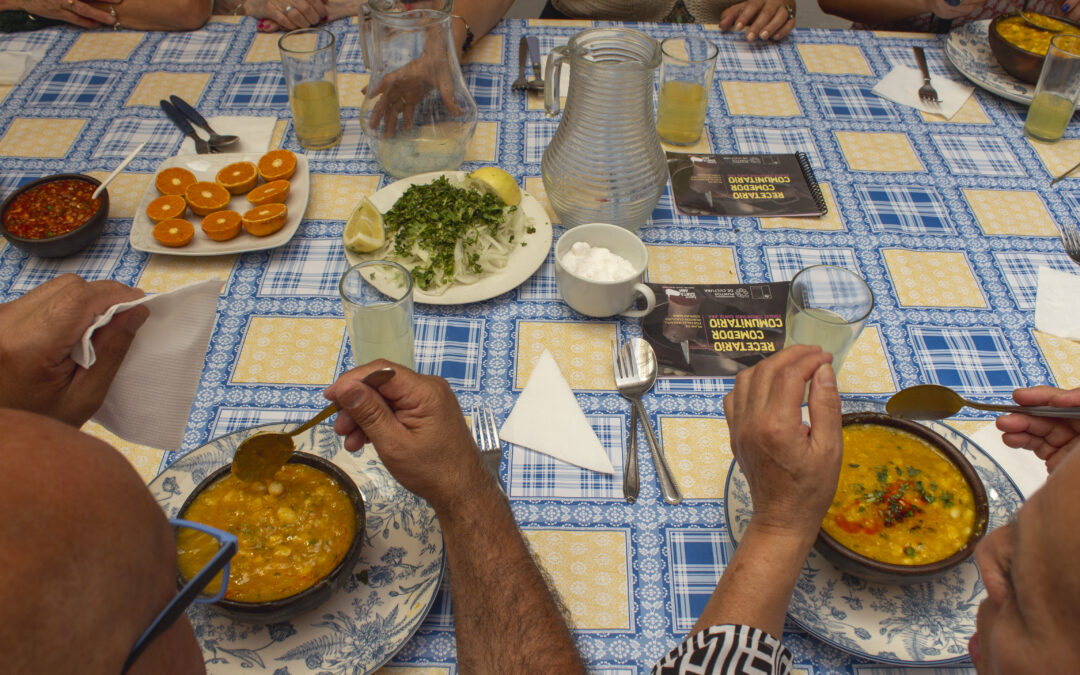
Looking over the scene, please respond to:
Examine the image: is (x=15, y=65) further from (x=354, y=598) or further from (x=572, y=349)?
(x=354, y=598)

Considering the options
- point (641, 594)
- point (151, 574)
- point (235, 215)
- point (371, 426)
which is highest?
point (151, 574)

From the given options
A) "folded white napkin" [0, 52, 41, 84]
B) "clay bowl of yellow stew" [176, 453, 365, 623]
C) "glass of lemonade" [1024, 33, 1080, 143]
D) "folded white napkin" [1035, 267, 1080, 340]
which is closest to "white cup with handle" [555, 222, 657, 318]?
"clay bowl of yellow stew" [176, 453, 365, 623]

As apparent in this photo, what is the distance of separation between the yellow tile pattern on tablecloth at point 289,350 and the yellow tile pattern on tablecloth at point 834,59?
1862mm

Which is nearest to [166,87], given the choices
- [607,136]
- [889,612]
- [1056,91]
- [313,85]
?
[313,85]

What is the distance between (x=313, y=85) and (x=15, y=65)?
1.09 meters

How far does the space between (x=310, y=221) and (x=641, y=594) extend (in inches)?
48.6

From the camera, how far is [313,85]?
1.98m

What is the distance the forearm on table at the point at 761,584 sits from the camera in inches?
38.9

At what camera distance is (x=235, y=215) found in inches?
66.9

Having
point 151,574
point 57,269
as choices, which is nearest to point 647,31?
point 57,269

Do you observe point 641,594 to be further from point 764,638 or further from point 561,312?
point 561,312

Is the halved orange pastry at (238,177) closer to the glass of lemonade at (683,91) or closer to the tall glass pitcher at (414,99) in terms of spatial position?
the tall glass pitcher at (414,99)

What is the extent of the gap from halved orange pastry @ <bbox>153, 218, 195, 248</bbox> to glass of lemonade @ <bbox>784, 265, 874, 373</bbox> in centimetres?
135

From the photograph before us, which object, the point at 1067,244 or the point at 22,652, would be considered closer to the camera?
the point at 22,652
